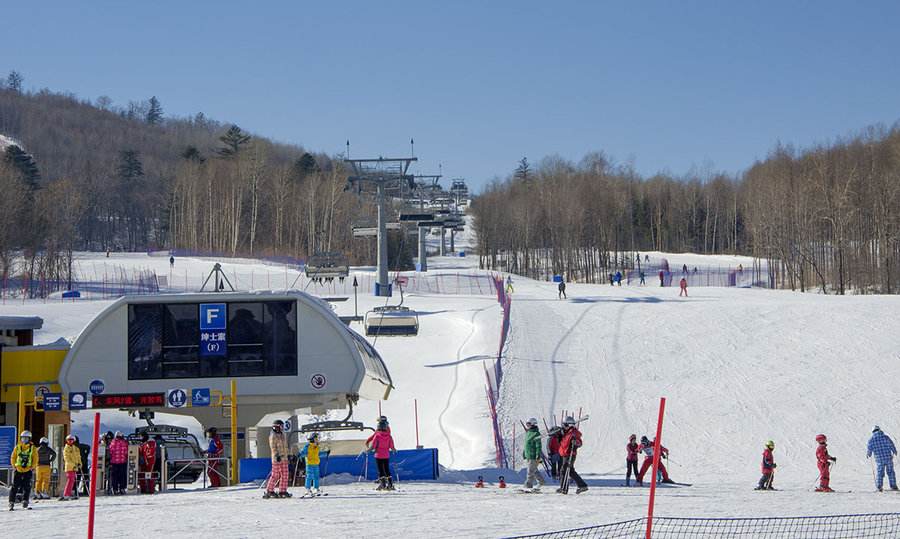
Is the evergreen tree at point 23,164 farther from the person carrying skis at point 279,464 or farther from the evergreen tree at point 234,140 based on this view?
the person carrying skis at point 279,464

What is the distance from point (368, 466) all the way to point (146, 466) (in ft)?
11.9

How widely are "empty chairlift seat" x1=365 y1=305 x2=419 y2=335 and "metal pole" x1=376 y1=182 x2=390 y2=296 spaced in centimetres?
1605

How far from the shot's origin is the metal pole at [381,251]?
61.1m

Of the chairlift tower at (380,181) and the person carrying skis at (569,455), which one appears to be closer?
the person carrying skis at (569,455)

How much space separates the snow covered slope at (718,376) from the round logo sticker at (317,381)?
23.4ft

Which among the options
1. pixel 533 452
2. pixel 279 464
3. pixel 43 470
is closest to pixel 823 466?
pixel 533 452

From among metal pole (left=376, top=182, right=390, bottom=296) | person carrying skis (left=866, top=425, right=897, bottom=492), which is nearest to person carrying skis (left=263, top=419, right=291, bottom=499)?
person carrying skis (left=866, top=425, right=897, bottom=492)

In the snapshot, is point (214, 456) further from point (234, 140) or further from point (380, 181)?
point (234, 140)

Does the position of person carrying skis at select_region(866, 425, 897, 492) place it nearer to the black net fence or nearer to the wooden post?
the black net fence

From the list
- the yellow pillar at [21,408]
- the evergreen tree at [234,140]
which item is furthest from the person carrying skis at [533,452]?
the evergreen tree at [234,140]

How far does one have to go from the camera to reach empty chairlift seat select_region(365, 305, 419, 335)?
43.9 m

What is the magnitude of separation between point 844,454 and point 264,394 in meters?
14.1

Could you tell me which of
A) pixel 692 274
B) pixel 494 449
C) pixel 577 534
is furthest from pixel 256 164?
pixel 577 534

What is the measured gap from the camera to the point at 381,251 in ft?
206
